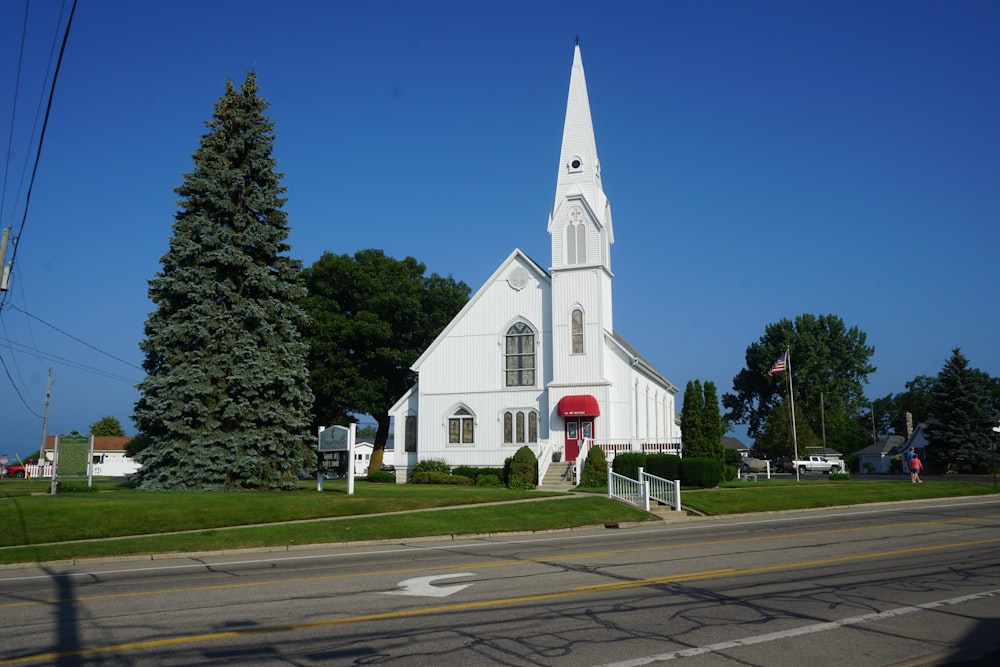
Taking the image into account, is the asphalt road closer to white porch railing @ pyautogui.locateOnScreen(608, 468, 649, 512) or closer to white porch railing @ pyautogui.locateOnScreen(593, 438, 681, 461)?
white porch railing @ pyautogui.locateOnScreen(608, 468, 649, 512)

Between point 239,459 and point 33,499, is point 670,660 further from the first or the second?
point 239,459

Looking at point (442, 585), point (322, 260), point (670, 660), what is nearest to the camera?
point (670, 660)

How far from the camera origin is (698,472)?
31859 mm

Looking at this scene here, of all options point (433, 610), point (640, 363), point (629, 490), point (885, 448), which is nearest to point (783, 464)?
point (885, 448)

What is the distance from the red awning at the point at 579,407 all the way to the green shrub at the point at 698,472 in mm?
5733

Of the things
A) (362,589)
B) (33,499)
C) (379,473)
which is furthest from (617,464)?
(362,589)

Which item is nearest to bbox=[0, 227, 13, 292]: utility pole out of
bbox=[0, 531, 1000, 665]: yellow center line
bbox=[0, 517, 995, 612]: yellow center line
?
bbox=[0, 517, 995, 612]: yellow center line

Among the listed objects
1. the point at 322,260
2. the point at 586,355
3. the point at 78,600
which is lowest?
the point at 78,600

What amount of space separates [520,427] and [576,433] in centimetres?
309

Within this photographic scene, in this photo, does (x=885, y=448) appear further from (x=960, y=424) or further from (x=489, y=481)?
(x=489, y=481)

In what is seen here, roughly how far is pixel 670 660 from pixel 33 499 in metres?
18.7

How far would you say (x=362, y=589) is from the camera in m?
10.8

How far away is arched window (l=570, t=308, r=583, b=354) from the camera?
38.2 metres

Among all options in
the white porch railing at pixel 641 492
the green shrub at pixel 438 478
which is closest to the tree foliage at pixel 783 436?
the green shrub at pixel 438 478
